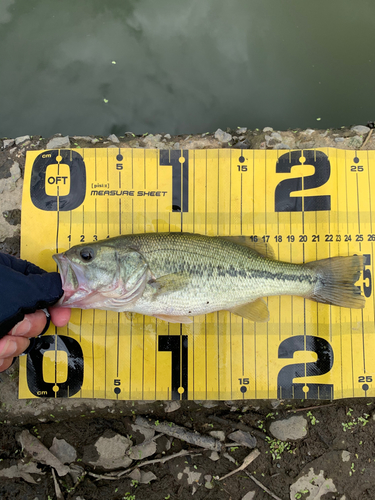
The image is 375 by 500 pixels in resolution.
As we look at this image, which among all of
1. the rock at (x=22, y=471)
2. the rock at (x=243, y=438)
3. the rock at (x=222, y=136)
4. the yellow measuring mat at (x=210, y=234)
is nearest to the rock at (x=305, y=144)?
the yellow measuring mat at (x=210, y=234)

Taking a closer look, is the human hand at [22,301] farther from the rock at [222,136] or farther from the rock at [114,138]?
the rock at [222,136]

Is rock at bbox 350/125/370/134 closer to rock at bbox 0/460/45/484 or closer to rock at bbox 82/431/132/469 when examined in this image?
rock at bbox 82/431/132/469

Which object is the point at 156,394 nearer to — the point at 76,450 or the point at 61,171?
the point at 76,450

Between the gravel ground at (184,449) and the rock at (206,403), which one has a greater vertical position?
the rock at (206,403)

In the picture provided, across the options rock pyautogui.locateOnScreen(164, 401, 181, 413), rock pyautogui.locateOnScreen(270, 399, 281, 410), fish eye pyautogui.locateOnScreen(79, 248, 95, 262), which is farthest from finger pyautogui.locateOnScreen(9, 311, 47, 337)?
rock pyautogui.locateOnScreen(270, 399, 281, 410)

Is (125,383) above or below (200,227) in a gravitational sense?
below

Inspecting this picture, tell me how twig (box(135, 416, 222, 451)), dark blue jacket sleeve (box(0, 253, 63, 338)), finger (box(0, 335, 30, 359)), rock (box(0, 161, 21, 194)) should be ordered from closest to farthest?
dark blue jacket sleeve (box(0, 253, 63, 338)) → finger (box(0, 335, 30, 359)) → twig (box(135, 416, 222, 451)) → rock (box(0, 161, 21, 194))

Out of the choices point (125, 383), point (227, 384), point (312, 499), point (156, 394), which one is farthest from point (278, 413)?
point (125, 383)
